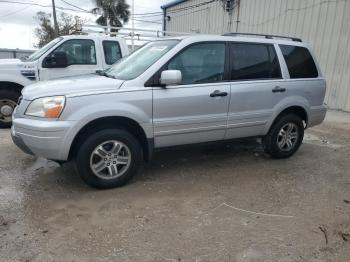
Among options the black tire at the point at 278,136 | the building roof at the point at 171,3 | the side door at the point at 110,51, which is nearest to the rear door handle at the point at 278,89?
the black tire at the point at 278,136

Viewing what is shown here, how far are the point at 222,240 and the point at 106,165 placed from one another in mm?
1683

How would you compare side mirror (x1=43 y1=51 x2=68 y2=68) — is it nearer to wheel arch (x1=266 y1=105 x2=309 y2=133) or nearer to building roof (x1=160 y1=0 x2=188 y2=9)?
wheel arch (x1=266 y1=105 x2=309 y2=133)

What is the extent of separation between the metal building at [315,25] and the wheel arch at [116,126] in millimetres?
8479

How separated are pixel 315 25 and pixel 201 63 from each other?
828 cm

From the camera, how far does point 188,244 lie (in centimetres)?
327

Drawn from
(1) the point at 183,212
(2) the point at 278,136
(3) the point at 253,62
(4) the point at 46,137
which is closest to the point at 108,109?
(4) the point at 46,137

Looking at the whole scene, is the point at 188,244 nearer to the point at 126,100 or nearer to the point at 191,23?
the point at 126,100

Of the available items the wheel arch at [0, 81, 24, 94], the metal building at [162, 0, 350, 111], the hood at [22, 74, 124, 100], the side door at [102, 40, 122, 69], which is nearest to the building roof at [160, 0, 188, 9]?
the metal building at [162, 0, 350, 111]

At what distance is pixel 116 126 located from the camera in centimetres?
438

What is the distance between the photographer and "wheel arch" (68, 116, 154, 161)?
4.19 meters

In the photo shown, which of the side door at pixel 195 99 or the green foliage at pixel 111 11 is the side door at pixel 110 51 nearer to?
the side door at pixel 195 99

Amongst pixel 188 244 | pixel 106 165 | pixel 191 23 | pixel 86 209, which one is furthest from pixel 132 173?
pixel 191 23

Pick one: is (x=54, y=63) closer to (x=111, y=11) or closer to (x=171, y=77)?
(x=171, y=77)

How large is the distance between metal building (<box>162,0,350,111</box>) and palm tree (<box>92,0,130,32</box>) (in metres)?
28.7
